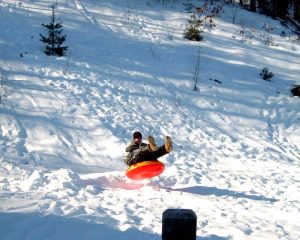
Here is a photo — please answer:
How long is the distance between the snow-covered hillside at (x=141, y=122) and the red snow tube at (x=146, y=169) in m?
0.22

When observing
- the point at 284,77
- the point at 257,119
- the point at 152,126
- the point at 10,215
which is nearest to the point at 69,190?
the point at 10,215

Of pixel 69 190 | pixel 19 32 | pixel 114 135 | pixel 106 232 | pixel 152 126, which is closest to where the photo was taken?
pixel 106 232

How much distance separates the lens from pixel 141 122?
11594 mm

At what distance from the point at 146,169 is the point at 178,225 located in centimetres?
576

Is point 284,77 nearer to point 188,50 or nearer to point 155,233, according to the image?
point 188,50

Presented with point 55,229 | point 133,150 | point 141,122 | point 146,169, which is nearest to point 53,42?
point 141,122

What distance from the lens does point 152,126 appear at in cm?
1155

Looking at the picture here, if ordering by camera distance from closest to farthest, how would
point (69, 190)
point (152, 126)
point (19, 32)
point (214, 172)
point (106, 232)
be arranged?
point (106, 232) < point (69, 190) < point (214, 172) < point (152, 126) < point (19, 32)

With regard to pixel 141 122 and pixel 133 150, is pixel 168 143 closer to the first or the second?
pixel 133 150

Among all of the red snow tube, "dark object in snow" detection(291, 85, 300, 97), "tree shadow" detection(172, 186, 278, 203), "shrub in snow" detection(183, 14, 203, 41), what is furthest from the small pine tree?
"dark object in snow" detection(291, 85, 300, 97)

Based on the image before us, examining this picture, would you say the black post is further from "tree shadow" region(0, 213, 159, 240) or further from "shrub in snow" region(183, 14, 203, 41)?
"shrub in snow" region(183, 14, 203, 41)

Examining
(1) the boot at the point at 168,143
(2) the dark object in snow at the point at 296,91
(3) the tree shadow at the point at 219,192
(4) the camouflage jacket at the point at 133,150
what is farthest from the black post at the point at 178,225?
(2) the dark object in snow at the point at 296,91

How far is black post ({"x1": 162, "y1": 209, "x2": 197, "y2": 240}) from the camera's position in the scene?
267 centimetres

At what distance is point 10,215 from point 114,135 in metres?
5.37
